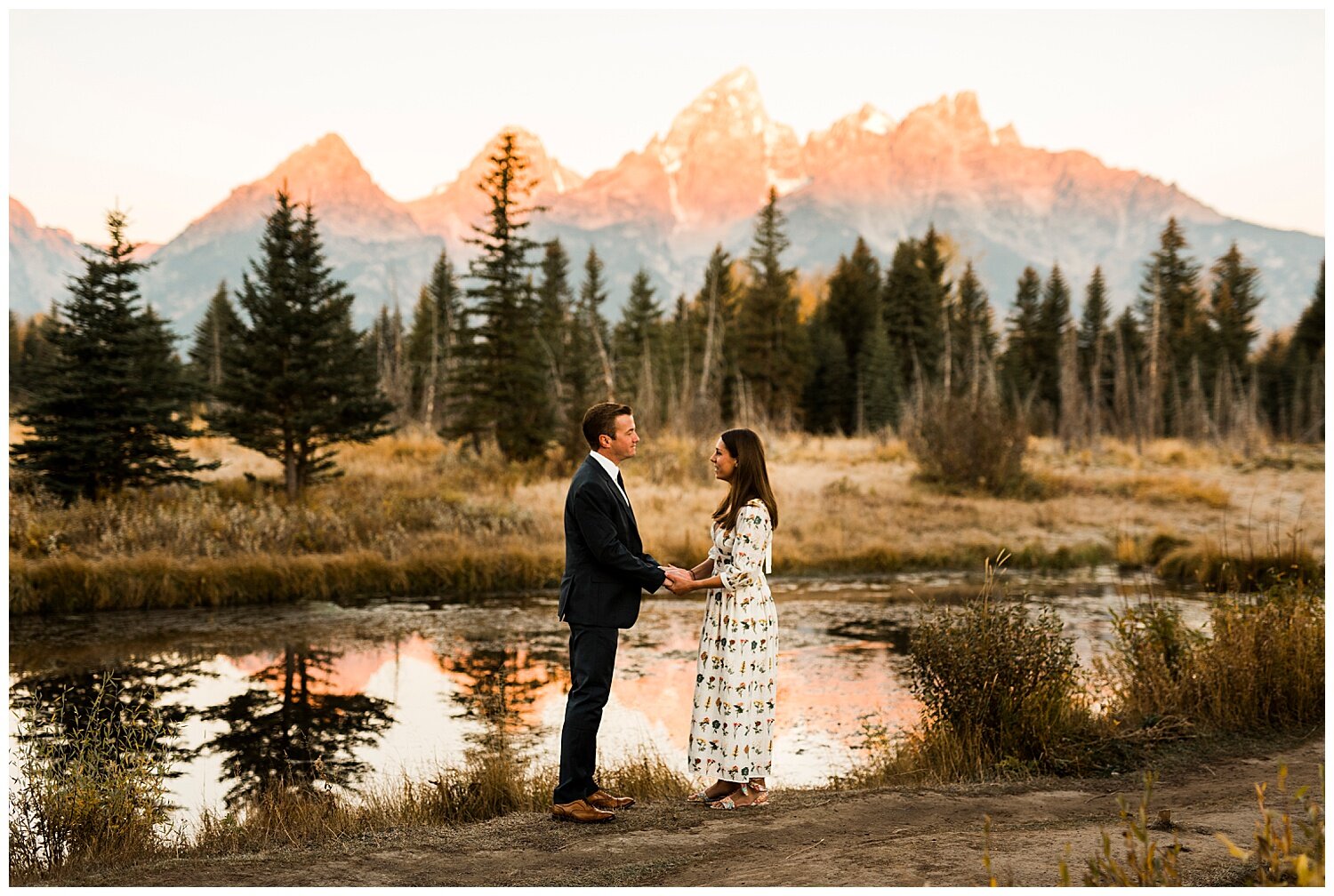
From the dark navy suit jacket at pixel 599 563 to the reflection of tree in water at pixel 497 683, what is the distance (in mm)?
3575

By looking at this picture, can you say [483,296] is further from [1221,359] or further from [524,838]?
[1221,359]

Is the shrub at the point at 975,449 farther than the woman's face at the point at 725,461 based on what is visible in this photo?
Yes

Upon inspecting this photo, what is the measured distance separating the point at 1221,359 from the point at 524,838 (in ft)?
180

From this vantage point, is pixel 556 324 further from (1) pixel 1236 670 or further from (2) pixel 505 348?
(1) pixel 1236 670

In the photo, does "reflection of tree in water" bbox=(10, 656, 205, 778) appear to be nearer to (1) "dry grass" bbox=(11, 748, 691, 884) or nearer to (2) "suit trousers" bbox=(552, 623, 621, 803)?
(1) "dry grass" bbox=(11, 748, 691, 884)

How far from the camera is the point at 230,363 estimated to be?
2164 cm

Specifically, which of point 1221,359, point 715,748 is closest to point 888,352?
point 1221,359

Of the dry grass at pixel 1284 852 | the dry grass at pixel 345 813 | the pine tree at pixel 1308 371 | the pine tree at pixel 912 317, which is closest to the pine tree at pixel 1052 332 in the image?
the pine tree at pixel 912 317

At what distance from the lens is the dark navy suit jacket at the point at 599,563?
226 inches

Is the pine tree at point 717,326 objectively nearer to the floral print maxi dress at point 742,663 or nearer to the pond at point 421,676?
the pond at point 421,676

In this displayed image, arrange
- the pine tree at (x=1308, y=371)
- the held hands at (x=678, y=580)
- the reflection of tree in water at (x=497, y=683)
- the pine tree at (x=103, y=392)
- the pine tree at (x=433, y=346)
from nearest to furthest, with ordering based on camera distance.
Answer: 1. the held hands at (x=678, y=580)
2. the reflection of tree in water at (x=497, y=683)
3. the pine tree at (x=103, y=392)
4. the pine tree at (x=433, y=346)
5. the pine tree at (x=1308, y=371)

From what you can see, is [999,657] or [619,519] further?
[999,657]

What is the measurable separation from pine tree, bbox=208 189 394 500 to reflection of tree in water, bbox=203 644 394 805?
1011 centimetres

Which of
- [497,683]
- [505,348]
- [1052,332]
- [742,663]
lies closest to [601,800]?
[742,663]
